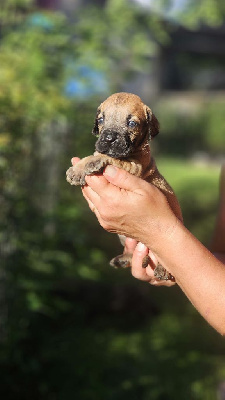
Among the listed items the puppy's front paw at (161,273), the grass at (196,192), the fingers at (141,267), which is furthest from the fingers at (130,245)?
the grass at (196,192)

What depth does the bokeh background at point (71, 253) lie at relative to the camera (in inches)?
223

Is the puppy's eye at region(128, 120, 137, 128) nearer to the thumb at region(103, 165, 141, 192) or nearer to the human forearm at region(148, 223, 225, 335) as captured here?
the thumb at region(103, 165, 141, 192)

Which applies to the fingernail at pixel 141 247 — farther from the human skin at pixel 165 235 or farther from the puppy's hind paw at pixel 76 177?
the puppy's hind paw at pixel 76 177

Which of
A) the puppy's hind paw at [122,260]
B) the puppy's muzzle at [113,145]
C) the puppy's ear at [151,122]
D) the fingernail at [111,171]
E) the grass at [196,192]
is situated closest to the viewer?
the fingernail at [111,171]

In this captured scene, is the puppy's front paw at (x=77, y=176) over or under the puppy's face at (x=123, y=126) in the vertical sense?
under

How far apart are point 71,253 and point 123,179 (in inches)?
162

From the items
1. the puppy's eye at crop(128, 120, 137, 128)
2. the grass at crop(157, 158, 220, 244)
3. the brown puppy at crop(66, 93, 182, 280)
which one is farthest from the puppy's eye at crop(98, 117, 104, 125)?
the grass at crop(157, 158, 220, 244)

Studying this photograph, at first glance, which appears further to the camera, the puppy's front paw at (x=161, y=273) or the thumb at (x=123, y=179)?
the puppy's front paw at (x=161, y=273)

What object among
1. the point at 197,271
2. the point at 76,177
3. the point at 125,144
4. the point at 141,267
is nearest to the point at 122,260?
the point at 141,267

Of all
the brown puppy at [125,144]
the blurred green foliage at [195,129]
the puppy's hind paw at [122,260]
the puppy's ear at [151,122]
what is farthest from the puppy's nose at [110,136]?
the blurred green foliage at [195,129]

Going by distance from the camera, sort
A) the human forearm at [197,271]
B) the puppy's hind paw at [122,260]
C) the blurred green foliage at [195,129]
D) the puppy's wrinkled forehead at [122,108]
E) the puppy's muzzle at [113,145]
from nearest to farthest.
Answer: the human forearm at [197,271] < the puppy's muzzle at [113,145] < the puppy's wrinkled forehead at [122,108] < the puppy's hind paw at [122,260] < the blurred green foliage at [195,129]

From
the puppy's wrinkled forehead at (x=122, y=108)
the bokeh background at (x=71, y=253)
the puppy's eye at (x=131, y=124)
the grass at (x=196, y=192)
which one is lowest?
the grass at (x=196, y=192)

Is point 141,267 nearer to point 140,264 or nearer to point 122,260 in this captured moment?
point 140,264

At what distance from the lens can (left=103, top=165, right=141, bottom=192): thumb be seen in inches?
107
